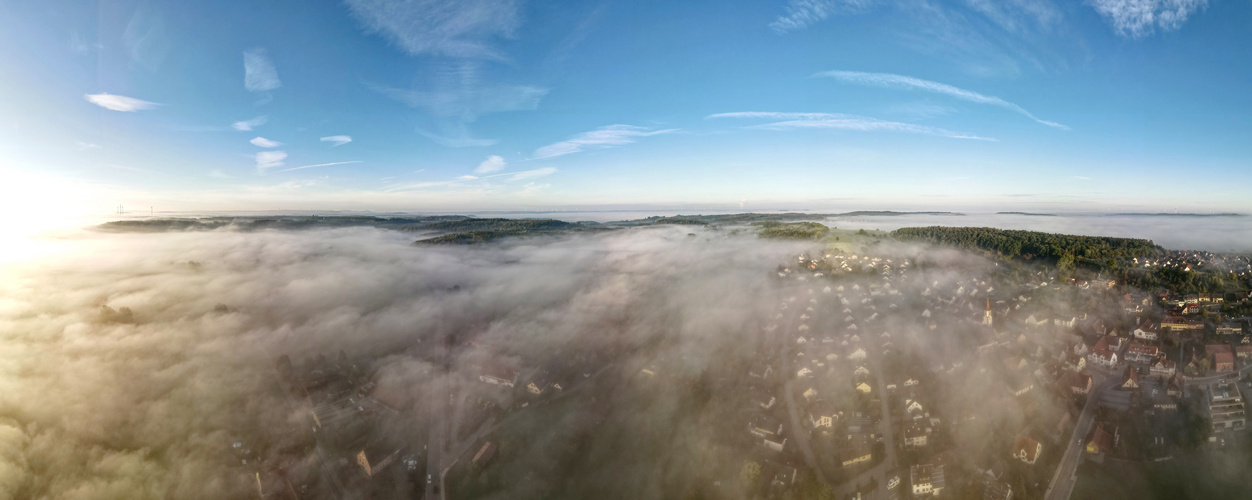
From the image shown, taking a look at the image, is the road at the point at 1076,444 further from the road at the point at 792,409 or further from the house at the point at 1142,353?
the road at the point at 792,409

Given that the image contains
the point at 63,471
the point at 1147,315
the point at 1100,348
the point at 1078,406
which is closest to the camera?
the point at 63,471

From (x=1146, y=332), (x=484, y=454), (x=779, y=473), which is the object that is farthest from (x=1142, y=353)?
(x=484, y=454)

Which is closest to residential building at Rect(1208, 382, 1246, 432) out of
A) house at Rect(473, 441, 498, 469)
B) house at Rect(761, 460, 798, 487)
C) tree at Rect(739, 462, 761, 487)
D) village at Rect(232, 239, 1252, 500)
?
village at Rect(232, 239, 1252, 500)

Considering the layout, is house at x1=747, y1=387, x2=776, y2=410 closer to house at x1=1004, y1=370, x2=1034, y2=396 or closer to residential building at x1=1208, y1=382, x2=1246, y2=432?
house at x1=1004, y1=370, x2=1034, y2=396

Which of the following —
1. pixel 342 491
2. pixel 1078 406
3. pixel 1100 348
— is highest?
pixel 1100 348

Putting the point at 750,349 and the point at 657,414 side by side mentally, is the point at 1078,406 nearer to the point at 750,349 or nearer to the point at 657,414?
the point at 750,349

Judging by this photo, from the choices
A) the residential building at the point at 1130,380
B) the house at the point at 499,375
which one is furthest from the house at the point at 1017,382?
the house at the point at 499,375

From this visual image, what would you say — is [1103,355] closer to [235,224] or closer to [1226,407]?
[1226,407]

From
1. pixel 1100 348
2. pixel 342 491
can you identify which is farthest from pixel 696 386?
pixel 1100 348
